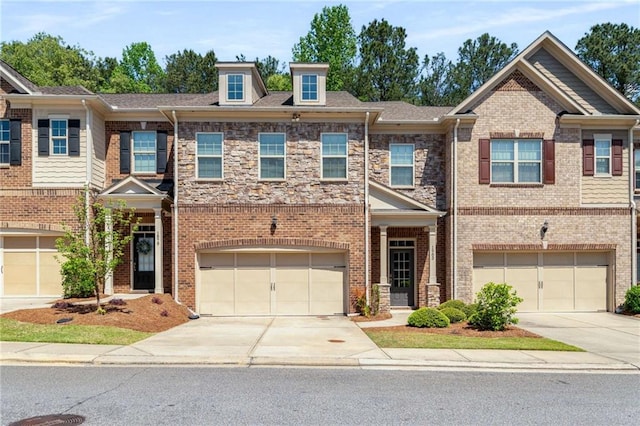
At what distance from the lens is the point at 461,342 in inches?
555

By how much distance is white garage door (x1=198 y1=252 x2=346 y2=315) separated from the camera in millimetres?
20641

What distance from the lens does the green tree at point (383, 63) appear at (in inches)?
1748

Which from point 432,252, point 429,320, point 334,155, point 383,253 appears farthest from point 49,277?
point 432,252

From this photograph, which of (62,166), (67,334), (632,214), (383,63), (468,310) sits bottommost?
(468,310)

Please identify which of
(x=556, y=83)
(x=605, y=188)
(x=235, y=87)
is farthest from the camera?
(x=556, y=83)

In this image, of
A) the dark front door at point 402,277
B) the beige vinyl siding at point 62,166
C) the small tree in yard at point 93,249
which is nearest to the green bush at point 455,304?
the dark front door at point 402,277

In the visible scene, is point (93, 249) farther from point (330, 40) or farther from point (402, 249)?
point (330, 40)

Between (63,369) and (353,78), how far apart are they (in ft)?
124

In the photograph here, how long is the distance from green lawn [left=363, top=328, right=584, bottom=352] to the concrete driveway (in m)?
0.88

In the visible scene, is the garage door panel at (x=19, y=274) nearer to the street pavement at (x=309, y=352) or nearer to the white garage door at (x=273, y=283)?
the white garage door at (x=273, y=283)

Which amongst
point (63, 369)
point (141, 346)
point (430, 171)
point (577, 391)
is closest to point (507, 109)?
point (430, 171)

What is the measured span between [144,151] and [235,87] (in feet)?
15.2

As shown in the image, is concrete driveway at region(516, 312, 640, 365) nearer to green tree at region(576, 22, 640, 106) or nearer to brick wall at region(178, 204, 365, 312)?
brick wall at region(178, 204, 365, 312)

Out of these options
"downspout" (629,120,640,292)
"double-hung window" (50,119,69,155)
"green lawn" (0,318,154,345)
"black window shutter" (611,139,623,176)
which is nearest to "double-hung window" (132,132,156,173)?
"double-hung window" (50,119,69,155)
